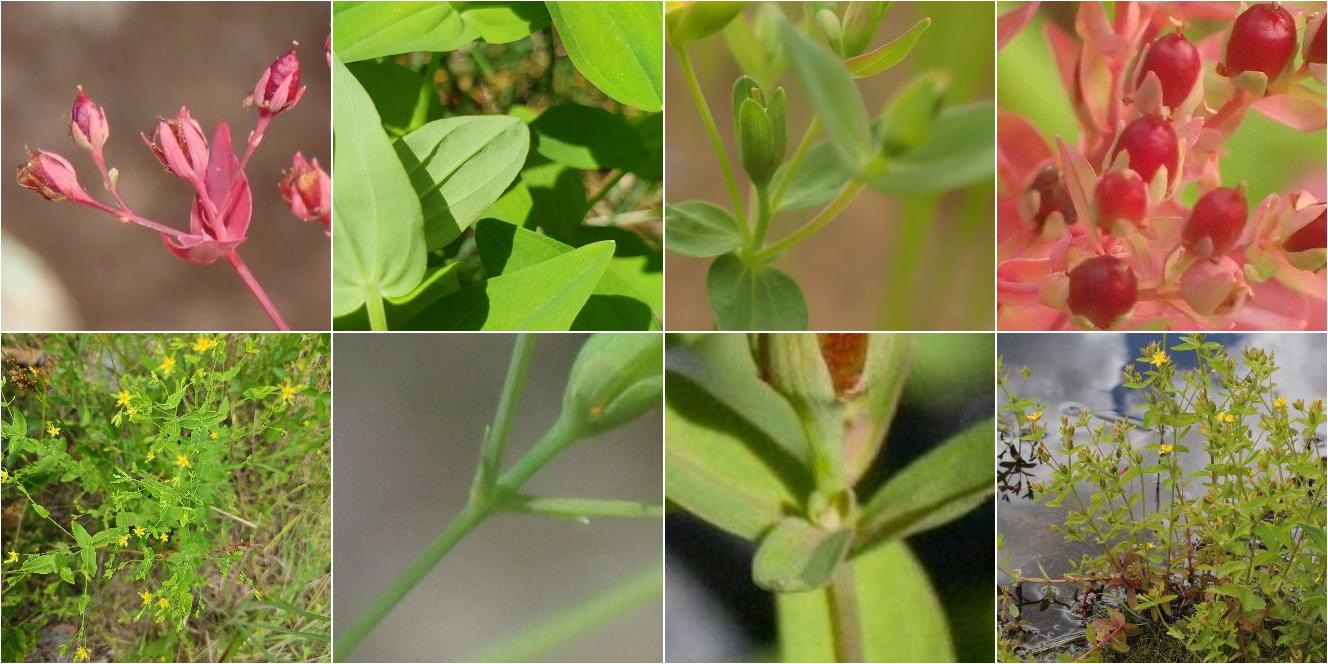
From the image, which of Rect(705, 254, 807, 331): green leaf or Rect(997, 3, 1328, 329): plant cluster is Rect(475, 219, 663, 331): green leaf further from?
Rect(997, 3, 1328, 329): plant cluster

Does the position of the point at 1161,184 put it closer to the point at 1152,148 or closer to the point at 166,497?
the point at 1152,148

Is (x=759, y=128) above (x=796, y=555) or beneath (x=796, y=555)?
above

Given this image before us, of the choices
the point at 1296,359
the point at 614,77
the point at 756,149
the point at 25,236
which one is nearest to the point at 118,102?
the point at 25,236

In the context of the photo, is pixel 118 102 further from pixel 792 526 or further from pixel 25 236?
pixel 792 526

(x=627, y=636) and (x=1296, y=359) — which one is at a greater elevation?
(x=1296, y=359)

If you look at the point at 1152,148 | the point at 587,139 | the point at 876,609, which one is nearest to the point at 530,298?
the point at 587,139

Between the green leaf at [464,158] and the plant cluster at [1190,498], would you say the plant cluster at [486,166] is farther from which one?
the plant cluster at [1190,498]

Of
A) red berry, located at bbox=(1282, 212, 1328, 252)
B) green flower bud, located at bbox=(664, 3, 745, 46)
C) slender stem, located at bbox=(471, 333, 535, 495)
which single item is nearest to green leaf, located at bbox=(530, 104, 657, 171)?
green flower bud, located at bbox=(664, 3, 745, 46)

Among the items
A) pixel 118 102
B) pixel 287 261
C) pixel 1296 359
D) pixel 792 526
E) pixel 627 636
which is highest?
pixel 118 102
